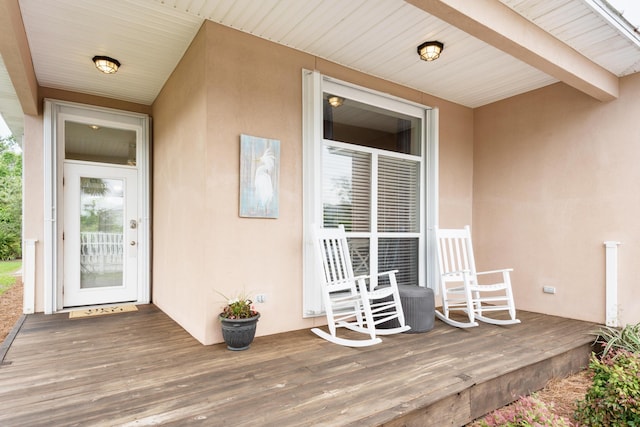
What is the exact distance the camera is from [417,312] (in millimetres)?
3430

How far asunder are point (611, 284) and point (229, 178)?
159 inches

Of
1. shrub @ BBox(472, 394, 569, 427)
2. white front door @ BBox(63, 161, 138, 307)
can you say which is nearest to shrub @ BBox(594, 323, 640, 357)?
shrub @ BBox(472, 394, 569, 427)

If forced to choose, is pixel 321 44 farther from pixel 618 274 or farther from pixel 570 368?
pixel 618 274

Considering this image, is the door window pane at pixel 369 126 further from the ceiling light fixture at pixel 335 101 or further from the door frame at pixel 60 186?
the door frame at pixel 60 186

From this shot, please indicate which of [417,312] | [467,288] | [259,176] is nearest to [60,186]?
[259,176]

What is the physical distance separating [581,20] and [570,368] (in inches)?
112

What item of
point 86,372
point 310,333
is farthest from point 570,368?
point 86,372

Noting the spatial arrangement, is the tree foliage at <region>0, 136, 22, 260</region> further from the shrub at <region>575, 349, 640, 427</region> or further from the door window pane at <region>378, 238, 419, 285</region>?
the shrub at <region>575, 349, 640, 427</region>

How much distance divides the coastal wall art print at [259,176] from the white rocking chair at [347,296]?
540 mm

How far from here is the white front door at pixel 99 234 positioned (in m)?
4.50

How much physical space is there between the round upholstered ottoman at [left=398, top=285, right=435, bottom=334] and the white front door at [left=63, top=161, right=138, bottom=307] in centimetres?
356

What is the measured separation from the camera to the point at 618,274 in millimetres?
3781

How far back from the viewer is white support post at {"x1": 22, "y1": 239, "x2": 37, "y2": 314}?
4160mm

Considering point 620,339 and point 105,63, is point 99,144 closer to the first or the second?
point 105,63
